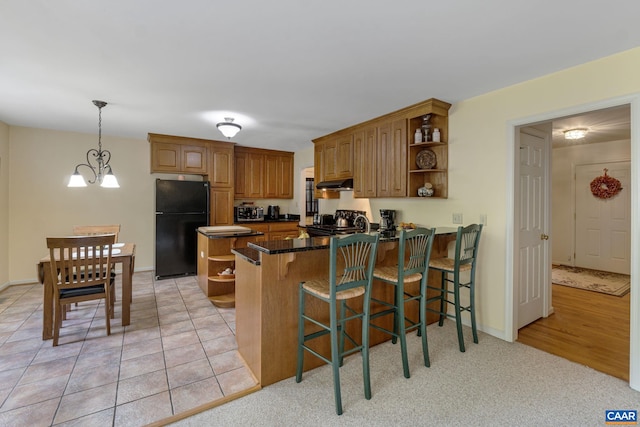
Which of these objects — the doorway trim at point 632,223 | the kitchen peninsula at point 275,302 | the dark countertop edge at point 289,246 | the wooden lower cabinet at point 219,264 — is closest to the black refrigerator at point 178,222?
the wooden lower cabinet at point 219,264

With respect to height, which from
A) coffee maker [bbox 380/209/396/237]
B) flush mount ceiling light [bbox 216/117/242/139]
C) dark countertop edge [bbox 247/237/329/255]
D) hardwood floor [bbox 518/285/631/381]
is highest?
flush mount ceiling light [bbox 216/117/242/139]

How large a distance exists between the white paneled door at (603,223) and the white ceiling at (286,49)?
4408 millimetres

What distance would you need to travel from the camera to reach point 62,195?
189 inches

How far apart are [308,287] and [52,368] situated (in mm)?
2126

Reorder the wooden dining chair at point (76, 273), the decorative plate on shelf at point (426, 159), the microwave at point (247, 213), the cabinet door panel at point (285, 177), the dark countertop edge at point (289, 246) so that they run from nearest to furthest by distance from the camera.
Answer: the dark countertop edge at point (289, 246) < the wooden dining chair at point (76, 273) < the decorative plate on shelf at point (426, 159) < the microwave at point (247, 213) < the cabinet door panel at point (285, 177)

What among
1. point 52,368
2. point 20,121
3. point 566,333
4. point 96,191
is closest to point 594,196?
point 566,333

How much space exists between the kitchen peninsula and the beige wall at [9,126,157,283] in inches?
148

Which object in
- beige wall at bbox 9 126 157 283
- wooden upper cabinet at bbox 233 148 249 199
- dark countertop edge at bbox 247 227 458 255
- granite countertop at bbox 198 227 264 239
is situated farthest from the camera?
wooden upper cabinet at bbox 233 148 249 199

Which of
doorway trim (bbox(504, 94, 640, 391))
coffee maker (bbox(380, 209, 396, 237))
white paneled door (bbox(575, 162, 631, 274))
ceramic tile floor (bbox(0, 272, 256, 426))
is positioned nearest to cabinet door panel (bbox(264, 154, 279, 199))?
coffee maker (bbox(380, 209, 396, 237))

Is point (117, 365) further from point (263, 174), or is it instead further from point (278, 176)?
point (278, 176)

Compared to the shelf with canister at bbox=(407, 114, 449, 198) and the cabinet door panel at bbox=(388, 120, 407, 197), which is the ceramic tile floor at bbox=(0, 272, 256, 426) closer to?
the cabinet door panel at bbox=(388, 120, 407, 197)

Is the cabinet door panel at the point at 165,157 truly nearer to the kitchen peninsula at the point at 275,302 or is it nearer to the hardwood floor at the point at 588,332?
the kitchen peninsula at the point at 275,302

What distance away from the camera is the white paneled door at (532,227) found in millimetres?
3125

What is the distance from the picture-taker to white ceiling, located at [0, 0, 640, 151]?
1750 mm
